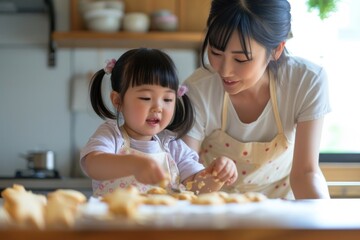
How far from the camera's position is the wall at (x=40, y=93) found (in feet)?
10.9

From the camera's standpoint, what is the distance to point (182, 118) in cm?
154

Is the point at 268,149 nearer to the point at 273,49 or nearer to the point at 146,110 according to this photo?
the point at 273,49

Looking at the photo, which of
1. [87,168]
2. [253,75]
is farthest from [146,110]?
[253,75]

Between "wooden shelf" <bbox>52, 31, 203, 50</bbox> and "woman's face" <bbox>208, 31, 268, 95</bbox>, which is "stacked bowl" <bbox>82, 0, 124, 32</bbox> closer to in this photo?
"wooden shelf" <bbox>52, 31, 203, 50</bbox>

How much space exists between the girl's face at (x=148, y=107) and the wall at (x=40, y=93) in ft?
6.45

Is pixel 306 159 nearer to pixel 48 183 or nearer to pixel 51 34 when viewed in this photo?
pixel 48 183

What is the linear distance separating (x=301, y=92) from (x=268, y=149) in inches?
6.7

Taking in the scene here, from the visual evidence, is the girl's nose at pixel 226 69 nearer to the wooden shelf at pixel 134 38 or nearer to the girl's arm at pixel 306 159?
the girl's arm at pixel 306 159

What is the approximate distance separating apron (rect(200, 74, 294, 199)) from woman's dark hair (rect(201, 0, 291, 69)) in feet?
0.58

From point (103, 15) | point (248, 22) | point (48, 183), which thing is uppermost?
point (248, 22)

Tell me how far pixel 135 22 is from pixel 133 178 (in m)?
1.89

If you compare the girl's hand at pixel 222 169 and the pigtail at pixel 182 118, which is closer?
the girl's hand at pixel 222 169

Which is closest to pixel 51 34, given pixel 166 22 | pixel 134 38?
pixel 134 38

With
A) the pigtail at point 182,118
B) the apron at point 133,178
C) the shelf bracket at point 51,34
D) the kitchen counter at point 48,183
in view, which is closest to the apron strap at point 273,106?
the pigtail at point 182,118
